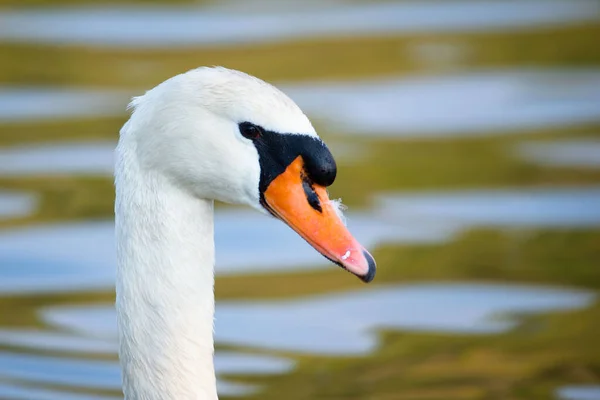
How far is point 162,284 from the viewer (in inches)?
168

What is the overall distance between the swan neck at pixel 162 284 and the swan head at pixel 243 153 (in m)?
0.07

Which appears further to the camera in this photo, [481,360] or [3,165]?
[3,165]

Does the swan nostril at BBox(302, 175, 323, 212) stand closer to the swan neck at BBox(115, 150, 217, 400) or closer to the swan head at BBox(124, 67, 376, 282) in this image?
the swan head at BBox(124, 67, 376, 282)

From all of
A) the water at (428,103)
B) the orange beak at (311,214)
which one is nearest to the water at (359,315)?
the water at (428,103)

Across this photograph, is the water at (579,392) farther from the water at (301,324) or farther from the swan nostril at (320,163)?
the swan nostril at (320,163)

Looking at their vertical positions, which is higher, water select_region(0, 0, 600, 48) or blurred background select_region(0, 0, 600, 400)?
water select_region(0, 0, 600, 48)

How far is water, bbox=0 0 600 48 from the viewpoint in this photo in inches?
481

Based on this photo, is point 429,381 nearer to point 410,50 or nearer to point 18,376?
point 18,376

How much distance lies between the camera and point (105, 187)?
890cm

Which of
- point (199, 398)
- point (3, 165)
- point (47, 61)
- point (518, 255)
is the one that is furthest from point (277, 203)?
point (47, 61)

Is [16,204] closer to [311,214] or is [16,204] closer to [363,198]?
[363,198]

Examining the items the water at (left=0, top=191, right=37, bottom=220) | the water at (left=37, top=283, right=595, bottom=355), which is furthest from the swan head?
the water at (left=0, top=191, right=37, bottom=220)

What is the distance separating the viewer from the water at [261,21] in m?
12.2

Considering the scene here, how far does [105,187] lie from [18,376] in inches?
98.9
